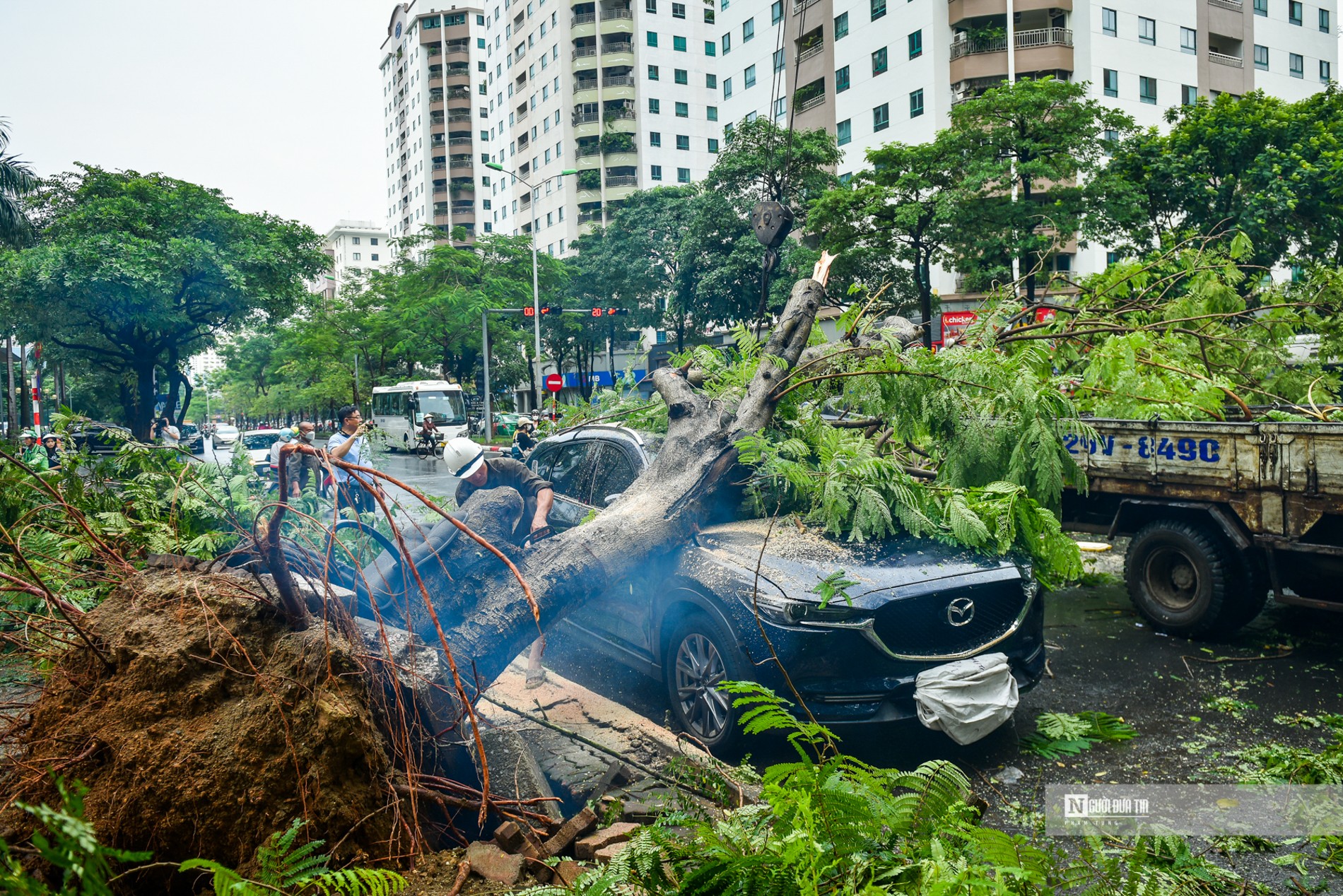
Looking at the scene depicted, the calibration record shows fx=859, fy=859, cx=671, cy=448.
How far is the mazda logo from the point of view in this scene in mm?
4348

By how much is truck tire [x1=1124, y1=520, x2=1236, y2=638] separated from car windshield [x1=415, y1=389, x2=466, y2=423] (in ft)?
115

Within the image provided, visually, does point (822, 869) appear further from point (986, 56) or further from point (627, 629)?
point (986, 56)

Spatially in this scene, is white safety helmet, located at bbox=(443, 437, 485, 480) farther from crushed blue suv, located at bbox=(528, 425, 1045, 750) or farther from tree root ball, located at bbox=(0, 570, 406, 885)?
tree root ball, located at bbox=(0, 570, 406, 885)

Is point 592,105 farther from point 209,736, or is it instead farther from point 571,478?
point 209,736

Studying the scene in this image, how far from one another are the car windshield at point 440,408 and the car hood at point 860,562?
118ft

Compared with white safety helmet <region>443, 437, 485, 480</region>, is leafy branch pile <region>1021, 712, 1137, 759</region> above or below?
below

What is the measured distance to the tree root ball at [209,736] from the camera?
2.69 metres

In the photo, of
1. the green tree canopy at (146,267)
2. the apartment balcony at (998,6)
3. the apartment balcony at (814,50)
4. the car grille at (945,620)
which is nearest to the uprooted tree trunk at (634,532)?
the car grille at (945,620)

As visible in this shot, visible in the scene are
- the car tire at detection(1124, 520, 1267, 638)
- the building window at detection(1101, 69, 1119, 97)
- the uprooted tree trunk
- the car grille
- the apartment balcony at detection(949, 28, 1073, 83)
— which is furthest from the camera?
the building window at detection(1101, 69, 1119, 97)

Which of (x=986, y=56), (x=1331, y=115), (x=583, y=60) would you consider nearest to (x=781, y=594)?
(x=1331, y=115)

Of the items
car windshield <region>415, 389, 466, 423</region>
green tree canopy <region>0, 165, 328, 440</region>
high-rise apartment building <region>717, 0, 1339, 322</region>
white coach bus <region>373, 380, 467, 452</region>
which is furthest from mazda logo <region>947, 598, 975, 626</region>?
car windshield <region>415, 389, 466, 423</region>

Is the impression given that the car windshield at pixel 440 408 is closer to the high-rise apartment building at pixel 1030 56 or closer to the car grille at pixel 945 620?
the high-rise apartment building at pixel 1030 56

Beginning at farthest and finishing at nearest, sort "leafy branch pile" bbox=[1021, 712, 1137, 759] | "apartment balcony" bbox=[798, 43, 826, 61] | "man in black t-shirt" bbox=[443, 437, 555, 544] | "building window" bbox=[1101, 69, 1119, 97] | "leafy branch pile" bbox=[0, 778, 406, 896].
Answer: "apartment balcony" bbox=[798, 43, 826, 61] < "building window" bbox=[1101, 69, 1119, 97] < "man in black t-shirt" bbox=[443, 437, 555, 544] < "leafy branch pile" bbox=[1021, 712, 1137, 759] < "leafy branch pile" bbox=[0, 778, 406, 896]

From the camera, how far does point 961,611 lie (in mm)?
4379
